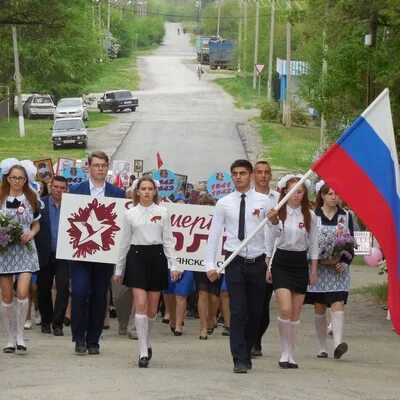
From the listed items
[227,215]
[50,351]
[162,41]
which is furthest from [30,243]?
[162,41]

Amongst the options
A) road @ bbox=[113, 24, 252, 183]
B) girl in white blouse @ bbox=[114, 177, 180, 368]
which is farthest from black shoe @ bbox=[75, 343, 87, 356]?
road @ bbox=[113, 24, 252, 183]

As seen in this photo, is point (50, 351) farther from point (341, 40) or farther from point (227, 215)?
point (341, 40)

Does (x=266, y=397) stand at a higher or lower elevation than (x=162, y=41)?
higher

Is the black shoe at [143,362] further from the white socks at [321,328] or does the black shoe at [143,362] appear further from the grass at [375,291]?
the grass at [375,291]

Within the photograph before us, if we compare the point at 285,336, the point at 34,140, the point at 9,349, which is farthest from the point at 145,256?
the point at 34,140

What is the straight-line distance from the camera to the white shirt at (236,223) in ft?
38.0

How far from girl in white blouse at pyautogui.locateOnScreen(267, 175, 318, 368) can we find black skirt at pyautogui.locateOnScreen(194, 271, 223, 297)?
3156mm

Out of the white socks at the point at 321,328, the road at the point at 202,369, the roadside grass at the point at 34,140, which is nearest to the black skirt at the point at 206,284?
the road at the point at 202,369

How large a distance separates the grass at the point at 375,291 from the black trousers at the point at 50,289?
5.94 metres

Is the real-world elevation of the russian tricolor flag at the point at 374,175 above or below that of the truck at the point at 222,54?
above

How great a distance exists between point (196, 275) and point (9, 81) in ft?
164

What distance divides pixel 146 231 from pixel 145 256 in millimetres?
230

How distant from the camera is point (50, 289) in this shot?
598 inches

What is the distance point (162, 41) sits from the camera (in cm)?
18462
